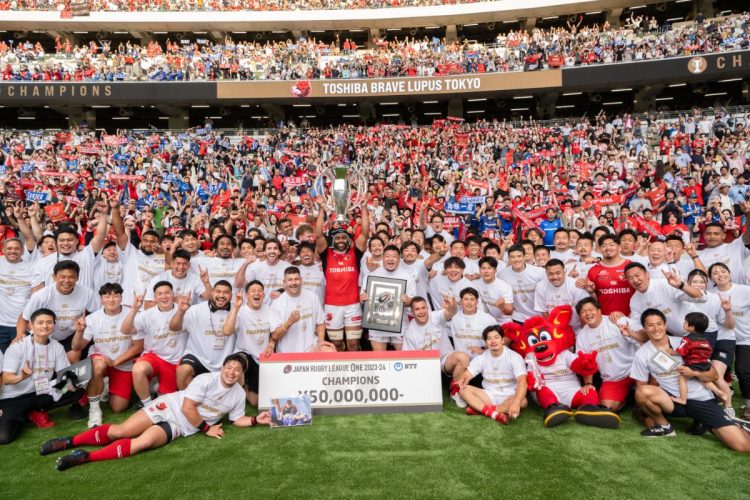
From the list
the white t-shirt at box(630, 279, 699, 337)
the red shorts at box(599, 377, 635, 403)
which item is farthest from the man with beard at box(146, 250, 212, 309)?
the white t-shirt at box(630, 279, 699, 337)

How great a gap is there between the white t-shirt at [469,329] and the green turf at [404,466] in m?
1.08

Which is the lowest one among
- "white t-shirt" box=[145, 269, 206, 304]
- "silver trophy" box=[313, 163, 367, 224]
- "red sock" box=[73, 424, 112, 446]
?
"red sock" box=[73, 424, 112, 446]

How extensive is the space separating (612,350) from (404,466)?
2884 mm

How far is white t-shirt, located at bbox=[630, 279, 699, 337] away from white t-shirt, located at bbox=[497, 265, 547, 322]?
1222mm

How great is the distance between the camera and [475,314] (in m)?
6.14

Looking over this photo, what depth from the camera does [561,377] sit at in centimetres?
563

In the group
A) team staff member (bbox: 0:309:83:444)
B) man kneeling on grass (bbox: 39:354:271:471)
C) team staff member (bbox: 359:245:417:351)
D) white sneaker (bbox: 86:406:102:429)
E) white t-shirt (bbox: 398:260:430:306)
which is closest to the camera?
man kneeling on grass (bbox: 39:354:271:471)

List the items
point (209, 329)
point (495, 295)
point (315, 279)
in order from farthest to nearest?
point (315, 279), point (495, 295), point (209, 329)

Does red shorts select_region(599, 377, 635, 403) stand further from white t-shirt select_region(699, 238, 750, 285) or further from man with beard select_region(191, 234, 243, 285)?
man with beard select_region(191, 234, 243, 285)

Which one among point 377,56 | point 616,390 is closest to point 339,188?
point 616,390

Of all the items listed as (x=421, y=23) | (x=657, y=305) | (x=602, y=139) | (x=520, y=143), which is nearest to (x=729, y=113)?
(x=602, y=139)

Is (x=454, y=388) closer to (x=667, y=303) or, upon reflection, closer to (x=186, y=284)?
(x=667, y=303)

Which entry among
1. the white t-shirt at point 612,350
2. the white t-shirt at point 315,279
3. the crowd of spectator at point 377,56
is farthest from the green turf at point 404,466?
the crowd of spectator at point 377,56

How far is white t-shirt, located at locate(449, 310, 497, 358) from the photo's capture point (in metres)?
6.05
